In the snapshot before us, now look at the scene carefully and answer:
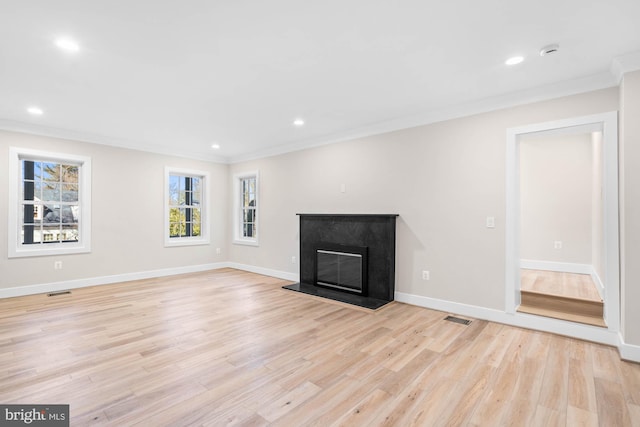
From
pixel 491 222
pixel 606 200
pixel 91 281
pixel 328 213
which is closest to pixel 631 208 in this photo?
pixel 606 200

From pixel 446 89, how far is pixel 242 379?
3321 mm

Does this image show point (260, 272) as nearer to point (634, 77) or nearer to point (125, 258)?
point (125, 258)

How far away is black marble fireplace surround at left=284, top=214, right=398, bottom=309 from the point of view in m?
4.25

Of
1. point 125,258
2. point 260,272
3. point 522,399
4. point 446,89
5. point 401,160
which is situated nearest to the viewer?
point 522,399

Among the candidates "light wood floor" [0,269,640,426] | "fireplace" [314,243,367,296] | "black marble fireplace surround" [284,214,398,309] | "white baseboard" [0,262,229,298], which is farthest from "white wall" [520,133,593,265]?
"white baseboard" [0,262,229,298]

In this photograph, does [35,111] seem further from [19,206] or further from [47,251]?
[47,251]

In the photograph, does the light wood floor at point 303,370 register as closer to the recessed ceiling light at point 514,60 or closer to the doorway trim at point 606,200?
the doorway trim at point 606,200

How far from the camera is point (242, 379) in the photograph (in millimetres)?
2248

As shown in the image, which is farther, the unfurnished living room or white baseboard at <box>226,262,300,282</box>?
white baseboard at <box>226,262,300,282</box>

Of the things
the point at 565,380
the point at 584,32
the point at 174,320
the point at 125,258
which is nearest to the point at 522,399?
the point at 565,380

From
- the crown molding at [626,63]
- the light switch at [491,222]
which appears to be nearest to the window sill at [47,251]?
the light switch at [491,222]

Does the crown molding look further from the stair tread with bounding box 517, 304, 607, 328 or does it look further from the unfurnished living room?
the stair tread with bounding box 517, 304, 607, 328

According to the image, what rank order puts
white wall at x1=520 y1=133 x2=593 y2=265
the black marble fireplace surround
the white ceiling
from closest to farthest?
the white ceiling < the black marble fireplace surround < white wall at x1=520 y1=133 x2=593 y2=265

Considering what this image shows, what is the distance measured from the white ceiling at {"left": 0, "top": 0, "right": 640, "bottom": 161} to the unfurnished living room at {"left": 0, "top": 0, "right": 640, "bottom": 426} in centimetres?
2
